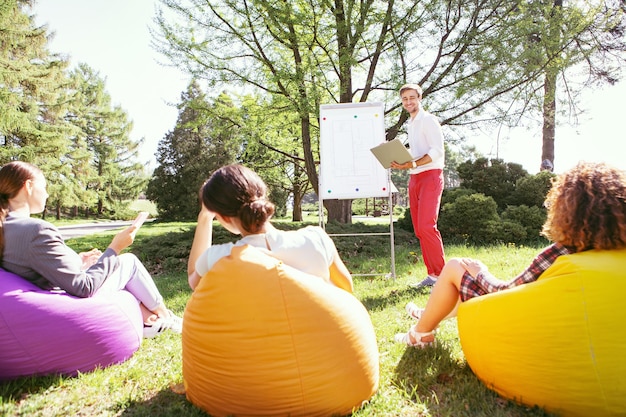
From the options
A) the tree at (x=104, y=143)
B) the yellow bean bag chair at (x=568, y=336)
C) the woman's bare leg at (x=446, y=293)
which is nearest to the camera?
the yellow bean bag chair at (x=568, y=336)

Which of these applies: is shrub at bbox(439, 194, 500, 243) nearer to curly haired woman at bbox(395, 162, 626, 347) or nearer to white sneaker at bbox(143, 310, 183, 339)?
curly haired woman at bbox(395, 162, 626, 347)

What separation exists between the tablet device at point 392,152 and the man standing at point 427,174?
69 mm

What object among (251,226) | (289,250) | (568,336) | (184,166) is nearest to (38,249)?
(251,226)

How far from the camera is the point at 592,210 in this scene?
182 cm

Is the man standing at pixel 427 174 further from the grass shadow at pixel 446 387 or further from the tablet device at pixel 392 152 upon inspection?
the grass shadow at pixel 446 387

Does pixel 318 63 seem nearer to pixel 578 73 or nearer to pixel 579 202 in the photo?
pixel 579 202

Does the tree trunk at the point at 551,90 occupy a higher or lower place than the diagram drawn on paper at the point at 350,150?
higher

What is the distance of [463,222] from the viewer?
811 cm

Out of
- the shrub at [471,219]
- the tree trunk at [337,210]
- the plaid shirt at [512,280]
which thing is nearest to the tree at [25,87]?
the tree trunk at [337,210]

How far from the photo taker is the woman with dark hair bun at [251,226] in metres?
1.85

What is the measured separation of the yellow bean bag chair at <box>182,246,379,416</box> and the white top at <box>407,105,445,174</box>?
9.35 feet

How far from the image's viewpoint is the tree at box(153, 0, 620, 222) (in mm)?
7797

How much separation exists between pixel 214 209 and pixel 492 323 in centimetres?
144

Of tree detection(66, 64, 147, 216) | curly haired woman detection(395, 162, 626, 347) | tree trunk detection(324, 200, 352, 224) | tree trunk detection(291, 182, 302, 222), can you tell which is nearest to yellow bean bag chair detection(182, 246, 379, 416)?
curly haired woman detection(395, 162, 626, 347)
